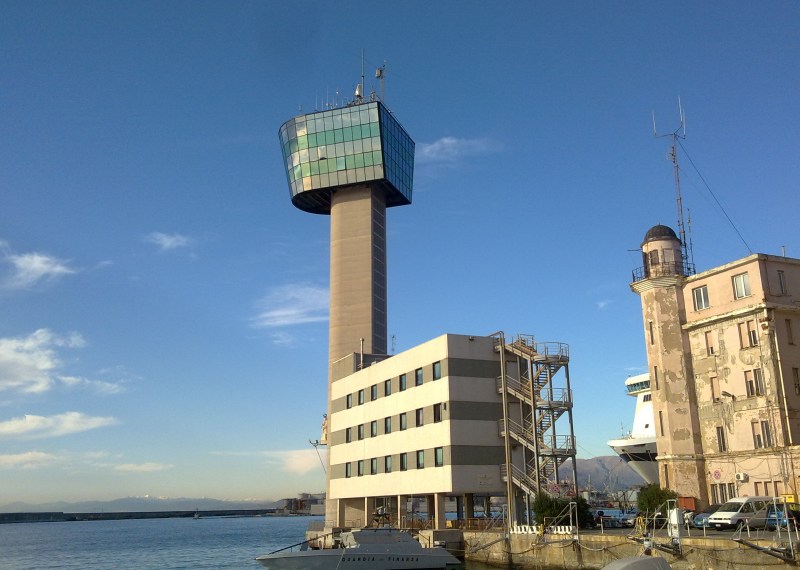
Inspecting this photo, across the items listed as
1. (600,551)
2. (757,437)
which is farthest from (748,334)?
(600,551)

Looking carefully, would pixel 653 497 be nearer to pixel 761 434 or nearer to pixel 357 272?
pixel 761 434

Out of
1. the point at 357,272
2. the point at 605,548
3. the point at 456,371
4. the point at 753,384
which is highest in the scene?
the point at 357,272

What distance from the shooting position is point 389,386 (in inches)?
2628

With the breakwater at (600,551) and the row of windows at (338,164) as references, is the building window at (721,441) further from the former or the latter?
the row of windows at (338,164)

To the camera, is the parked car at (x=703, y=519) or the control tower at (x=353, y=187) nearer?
the parked car at (x=703, y=519)

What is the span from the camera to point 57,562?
86.9 meters

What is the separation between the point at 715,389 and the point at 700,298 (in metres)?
7.07

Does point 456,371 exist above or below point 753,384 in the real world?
above

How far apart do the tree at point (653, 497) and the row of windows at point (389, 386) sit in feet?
58.0

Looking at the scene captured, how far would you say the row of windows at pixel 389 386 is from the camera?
192 feet

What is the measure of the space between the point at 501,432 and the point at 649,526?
13.7 m

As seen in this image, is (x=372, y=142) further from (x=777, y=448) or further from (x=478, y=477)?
(x=777, y=448)

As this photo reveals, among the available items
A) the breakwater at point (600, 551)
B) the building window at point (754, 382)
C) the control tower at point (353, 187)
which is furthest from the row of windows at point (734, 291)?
the control tower at point (353, 187)

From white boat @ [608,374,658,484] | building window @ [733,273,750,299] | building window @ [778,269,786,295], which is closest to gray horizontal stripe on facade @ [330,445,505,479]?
building window @ [733,273,750,299]
